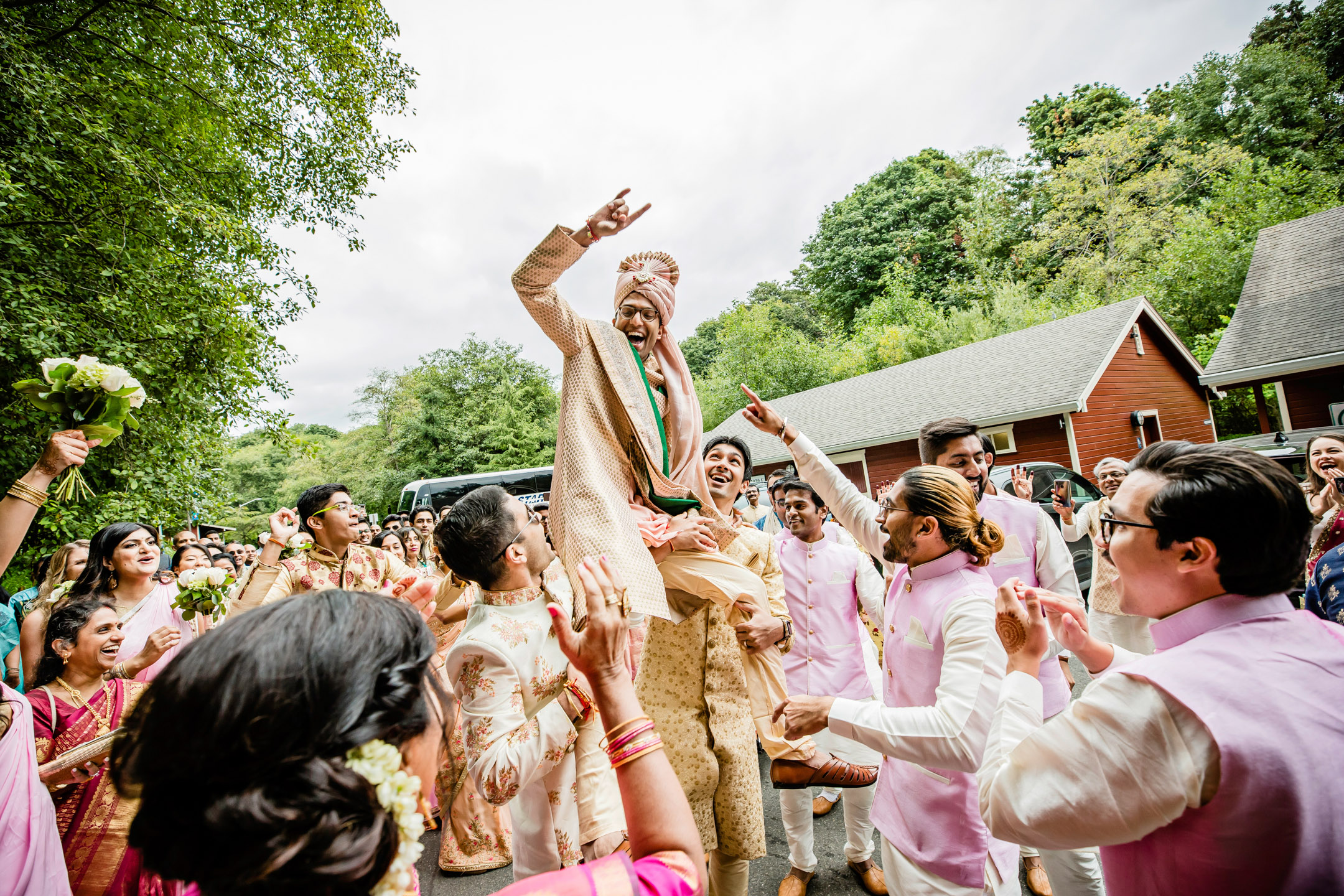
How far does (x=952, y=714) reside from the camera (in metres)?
1.92

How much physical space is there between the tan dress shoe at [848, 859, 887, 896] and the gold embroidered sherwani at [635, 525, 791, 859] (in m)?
1.27

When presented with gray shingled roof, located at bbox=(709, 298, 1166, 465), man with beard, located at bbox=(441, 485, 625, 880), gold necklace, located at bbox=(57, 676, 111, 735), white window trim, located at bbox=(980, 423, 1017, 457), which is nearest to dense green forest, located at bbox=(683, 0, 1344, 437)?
gray shingled roof, located at bbox=(709, 298, 1166, 465)

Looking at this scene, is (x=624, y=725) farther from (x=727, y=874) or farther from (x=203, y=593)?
(x=203, y=593)

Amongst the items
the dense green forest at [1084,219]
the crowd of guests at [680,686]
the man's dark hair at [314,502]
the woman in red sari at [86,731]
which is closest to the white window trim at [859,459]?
the dense green forest at [1084,219]

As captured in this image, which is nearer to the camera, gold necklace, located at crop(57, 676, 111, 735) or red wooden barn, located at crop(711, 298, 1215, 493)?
gold necklace, located at crop(57, 676, 111, 735)

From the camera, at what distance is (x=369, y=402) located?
36.8 m

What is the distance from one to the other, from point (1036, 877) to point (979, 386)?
17.4 m

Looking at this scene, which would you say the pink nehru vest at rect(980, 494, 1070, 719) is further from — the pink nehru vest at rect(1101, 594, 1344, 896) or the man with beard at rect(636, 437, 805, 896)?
the pink nehru vest at rect(1101, 594, 1344, 896)

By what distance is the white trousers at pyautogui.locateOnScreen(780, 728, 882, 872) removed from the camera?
10.8ft

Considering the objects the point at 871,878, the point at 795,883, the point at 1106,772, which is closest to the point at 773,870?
the point at 795,883

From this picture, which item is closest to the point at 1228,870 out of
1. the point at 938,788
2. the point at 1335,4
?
the point at 938,788

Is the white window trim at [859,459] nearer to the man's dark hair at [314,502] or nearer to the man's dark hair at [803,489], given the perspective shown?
the man's dark hair at [803,489]

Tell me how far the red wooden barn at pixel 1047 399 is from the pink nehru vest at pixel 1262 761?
16315 millimetres

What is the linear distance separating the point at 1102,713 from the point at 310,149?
12027 millimetres
